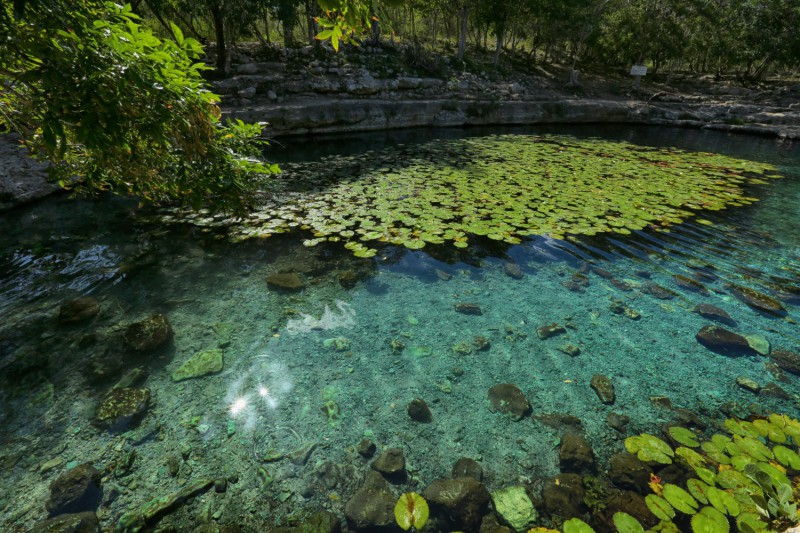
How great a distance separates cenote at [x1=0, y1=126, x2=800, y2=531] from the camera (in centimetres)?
239

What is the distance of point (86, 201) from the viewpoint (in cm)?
694

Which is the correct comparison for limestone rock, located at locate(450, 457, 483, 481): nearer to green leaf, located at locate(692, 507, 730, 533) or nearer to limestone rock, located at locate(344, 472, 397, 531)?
limestone rock, located at locate(344, 472, 397, 531)

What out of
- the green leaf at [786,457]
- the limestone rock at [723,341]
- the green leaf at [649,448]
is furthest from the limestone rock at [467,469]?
the limestone rock at [723,341]

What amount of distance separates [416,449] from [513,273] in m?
2.96

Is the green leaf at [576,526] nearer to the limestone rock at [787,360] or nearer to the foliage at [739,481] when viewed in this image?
the foliage at [739,481]

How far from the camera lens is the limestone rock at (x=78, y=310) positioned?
3.70 meters

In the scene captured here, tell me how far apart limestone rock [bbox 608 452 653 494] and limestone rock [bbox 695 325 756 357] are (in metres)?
1.92

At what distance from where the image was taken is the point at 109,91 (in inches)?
88.7

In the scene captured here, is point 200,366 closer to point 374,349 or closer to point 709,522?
point 374,349

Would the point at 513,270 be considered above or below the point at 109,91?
below

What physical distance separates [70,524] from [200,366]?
4.40ft

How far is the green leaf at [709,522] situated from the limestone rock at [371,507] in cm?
178

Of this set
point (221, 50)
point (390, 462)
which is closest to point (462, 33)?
point (221, 50)

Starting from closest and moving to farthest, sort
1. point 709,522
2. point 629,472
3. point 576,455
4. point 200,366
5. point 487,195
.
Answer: point 709,522, point 629,472, point 576,455, point 200,366, point 487,195
